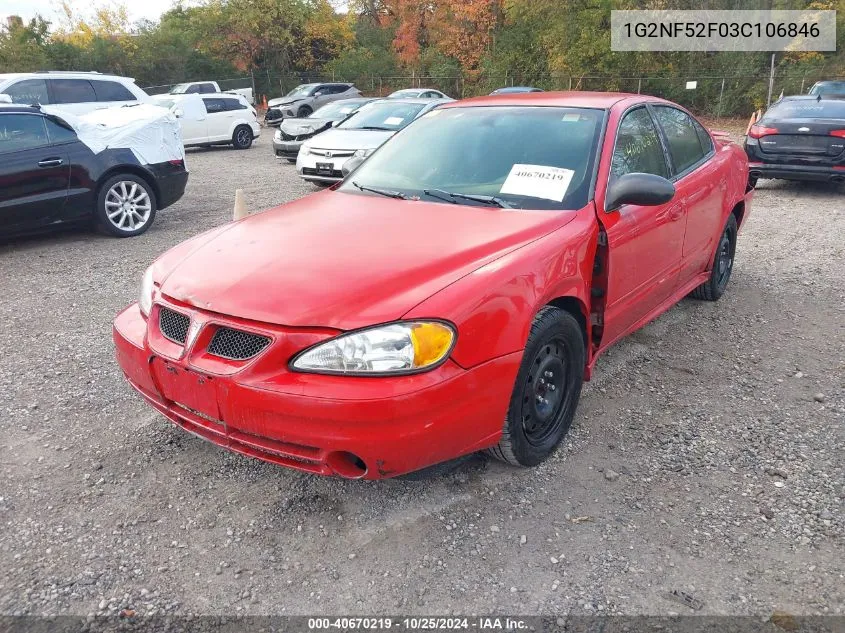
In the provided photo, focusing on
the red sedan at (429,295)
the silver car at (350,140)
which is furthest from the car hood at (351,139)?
the red sedan at (429,295)

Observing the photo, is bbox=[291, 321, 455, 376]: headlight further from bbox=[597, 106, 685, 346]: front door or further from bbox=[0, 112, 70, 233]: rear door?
bbox=[0, 112, 70, 233]: rear door

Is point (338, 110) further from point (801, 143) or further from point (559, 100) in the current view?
point (559, 100)

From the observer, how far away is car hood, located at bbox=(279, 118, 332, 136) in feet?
45.0

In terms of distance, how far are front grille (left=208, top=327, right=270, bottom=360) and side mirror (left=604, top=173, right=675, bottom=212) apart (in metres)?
1.83

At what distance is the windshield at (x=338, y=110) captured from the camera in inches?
559

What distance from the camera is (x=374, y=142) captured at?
1013 cm

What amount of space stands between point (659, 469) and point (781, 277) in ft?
12.3

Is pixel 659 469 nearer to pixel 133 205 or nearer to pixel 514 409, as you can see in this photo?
pixel 514 409

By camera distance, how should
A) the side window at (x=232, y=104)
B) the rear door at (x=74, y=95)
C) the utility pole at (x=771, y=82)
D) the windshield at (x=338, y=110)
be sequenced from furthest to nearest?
the utility pole at (x=771, y=82) → the side window at (x=232, y=104) → the windshield at (x=338, y=110) → the rear door at (x=74, y=95)

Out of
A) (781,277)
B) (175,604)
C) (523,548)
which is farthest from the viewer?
(781,277)

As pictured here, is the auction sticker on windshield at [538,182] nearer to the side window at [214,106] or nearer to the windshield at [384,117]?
the windshield at [384,117]

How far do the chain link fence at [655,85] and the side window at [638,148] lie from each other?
60.1ft

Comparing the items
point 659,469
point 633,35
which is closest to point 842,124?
point 659,469

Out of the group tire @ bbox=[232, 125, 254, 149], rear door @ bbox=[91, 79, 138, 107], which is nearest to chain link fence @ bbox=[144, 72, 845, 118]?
tire @ bbox=[232, 125, 254, 149]
